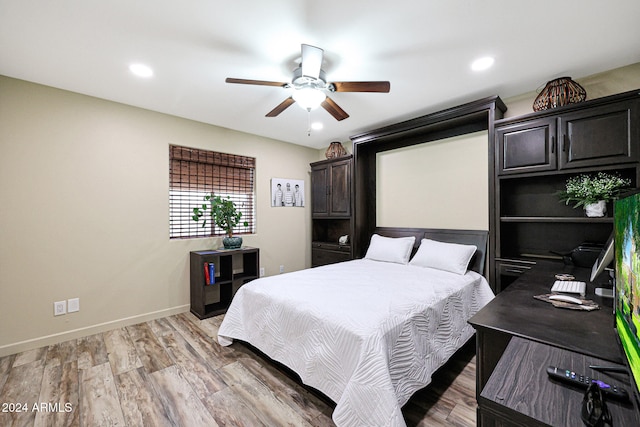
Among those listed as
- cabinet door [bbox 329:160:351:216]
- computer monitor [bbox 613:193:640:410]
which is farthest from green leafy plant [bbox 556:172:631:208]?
cabinet door [bbox 329:160:351:216]

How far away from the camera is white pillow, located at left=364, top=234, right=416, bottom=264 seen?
3.41m

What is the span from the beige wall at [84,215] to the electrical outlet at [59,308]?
37mm

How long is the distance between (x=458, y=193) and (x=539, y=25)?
1.83 metres

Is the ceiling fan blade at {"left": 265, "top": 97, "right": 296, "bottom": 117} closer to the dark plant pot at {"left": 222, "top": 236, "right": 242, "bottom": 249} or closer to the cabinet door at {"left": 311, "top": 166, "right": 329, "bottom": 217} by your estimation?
the dark plant pot at {"left": 222, "top": 236, "right": 242, "bottom": 249}

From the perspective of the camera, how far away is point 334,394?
1587 mm

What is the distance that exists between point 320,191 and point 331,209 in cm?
42

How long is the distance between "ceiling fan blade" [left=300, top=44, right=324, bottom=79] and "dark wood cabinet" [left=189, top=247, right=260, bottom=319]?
2437 millimetres

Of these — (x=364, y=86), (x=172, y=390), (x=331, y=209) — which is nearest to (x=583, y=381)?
(x=364, y=86)

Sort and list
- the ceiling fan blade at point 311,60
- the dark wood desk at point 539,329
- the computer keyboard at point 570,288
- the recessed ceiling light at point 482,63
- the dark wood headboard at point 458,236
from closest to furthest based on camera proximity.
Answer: the dark wood desk at point 539,329 → the computer keyboard at point 570,288 → the ceiling fan blade at point 311,60 → the recessed ceiling light at point 482,63 → the dark wood headboard at point 458,236

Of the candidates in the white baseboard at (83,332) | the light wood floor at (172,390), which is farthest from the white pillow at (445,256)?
the white baseboard at (83,332)

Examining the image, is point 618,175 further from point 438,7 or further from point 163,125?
point 163,125

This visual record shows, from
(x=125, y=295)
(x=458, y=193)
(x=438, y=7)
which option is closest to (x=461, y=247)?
(x=458, y=193)

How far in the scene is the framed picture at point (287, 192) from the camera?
4465 millimetres

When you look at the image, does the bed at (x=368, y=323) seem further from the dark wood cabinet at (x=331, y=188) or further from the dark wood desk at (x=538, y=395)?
the dark wood cabinet at (x=331, y=188)
